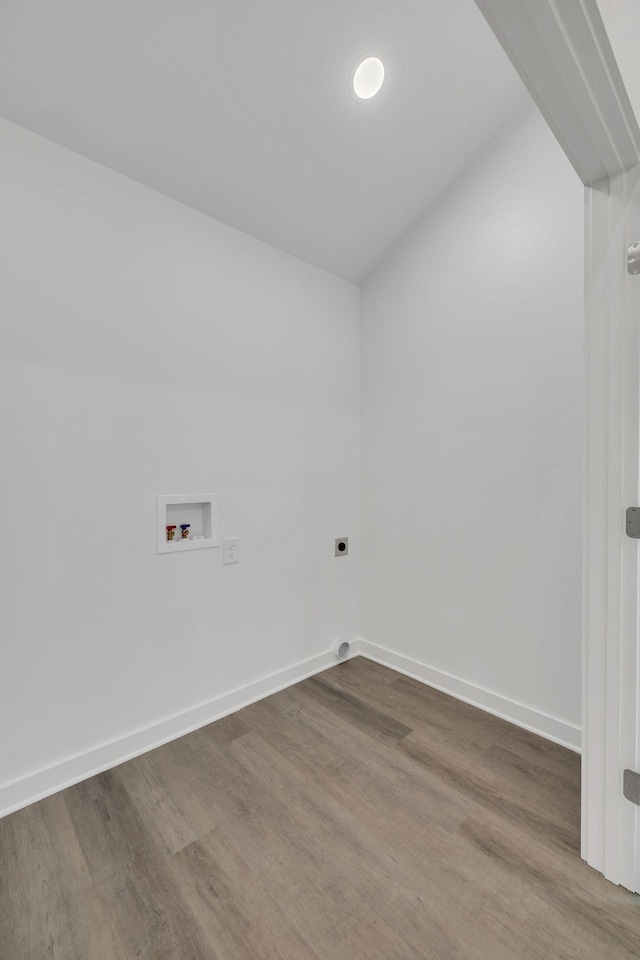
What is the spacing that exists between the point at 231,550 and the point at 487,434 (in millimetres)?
1447

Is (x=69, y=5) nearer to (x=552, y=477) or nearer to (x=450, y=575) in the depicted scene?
(x=552, y=477)

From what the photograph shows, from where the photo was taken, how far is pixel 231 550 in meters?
2.19

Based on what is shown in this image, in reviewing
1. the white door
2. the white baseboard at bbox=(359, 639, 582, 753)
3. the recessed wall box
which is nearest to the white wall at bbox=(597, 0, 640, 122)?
the white door

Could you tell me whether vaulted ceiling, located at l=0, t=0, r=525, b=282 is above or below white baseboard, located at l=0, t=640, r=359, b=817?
above

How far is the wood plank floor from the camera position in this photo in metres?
1.13

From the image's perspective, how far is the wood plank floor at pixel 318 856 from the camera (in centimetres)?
113

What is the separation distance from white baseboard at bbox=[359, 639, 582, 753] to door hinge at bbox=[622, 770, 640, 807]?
0.72m

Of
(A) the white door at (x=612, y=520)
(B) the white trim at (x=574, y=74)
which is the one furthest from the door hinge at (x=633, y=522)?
(B) the white trim at (x=574, y=74)

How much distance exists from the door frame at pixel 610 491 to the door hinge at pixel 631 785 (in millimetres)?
16

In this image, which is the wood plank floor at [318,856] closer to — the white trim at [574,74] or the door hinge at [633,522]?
the door hinge at [633,522]

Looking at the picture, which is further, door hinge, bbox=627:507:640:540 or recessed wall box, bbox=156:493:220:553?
recessed wall box, bbox=156:493:220:553

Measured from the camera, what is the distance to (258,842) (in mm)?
1423

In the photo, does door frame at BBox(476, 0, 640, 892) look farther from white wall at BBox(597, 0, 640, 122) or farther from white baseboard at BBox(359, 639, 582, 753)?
white baseboard at BBox(359, 639, 582, 753)

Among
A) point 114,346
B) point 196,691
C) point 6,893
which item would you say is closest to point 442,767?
point 196,691
